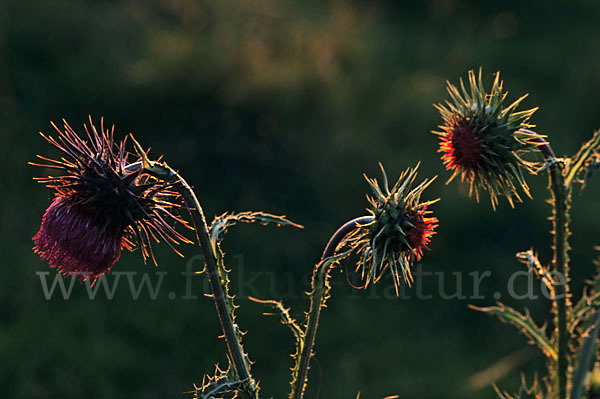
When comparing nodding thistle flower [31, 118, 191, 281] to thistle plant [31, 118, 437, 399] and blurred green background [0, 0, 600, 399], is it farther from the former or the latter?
blurred green background [0, 0, 600, 399]

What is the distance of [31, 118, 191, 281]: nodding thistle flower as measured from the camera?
2021mm

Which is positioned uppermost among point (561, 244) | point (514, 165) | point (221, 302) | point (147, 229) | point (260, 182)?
point (260, 182)

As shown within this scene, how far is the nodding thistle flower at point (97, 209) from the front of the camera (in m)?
2.02

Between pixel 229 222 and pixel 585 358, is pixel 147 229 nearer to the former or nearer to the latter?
pixel 229 222

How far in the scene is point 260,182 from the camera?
5.94 metres

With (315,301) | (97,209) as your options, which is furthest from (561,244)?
(97,209)

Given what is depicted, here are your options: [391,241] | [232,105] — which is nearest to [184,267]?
[232,105]

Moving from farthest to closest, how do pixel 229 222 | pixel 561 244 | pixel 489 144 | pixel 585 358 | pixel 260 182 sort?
pixel 260 182 → pixel 585 358 → pixel 561 244 → pixel 489 144 → pixel 229 222

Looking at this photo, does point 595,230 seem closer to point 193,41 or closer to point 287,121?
point 287,121

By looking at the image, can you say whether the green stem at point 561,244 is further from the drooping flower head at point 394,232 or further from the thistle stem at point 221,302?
the thistle stem at point 221,302

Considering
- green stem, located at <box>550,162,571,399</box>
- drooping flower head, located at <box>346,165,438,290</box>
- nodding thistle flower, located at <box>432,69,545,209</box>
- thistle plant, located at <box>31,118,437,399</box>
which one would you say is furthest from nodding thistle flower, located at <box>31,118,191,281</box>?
green stem, located at <box>550,162,571,399</box>

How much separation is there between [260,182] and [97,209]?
3.91m

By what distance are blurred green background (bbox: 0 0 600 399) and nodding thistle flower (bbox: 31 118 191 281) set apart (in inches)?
103

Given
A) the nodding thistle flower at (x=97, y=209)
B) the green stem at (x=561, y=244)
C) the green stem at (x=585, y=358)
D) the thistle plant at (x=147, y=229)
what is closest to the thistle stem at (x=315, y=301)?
the thistle plant at (x=147, y=229)
